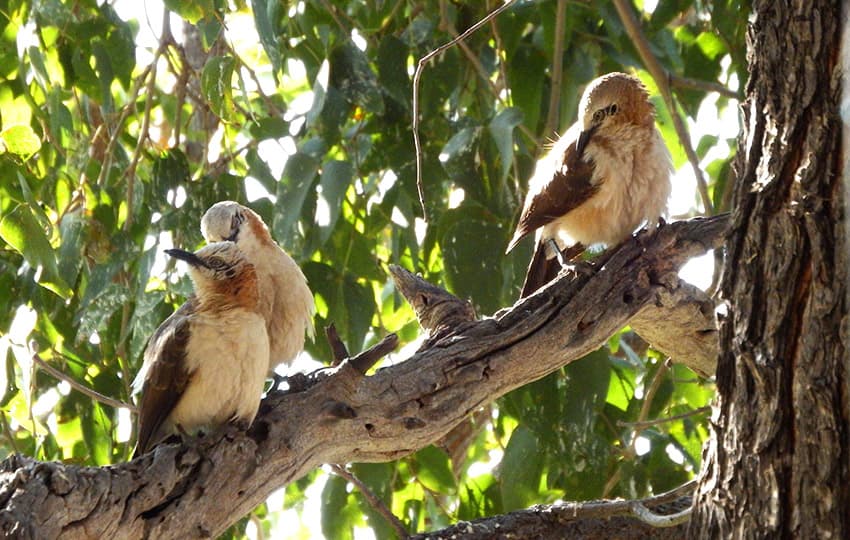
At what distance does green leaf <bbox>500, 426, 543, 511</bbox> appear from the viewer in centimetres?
414

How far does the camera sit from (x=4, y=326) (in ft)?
14.3

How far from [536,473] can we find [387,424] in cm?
119

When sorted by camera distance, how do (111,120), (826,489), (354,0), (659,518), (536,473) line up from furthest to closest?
(354,0) < (111,120) < (536,473) < (659,518) < (826,489)

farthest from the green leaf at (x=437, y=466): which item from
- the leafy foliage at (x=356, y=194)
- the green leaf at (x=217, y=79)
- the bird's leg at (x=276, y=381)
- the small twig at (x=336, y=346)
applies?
the green leaf at (x=217, y=79)

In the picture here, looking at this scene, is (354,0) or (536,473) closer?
(536,473)

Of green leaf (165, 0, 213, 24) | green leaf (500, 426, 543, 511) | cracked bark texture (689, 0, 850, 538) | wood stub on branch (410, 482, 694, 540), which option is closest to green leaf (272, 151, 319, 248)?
green leaf (165, 0, 213, 24)

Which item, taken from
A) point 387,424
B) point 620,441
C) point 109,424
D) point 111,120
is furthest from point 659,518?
point 111,120

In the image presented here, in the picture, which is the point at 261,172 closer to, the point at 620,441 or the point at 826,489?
the point at 620,441

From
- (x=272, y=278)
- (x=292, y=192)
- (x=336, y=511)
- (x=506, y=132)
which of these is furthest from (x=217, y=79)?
(x=336, y=511)

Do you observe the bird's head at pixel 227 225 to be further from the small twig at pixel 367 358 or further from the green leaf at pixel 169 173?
the small twig at pixel 367 358

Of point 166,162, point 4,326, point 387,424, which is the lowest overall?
point 387,424

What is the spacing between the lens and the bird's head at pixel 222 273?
11.8ft

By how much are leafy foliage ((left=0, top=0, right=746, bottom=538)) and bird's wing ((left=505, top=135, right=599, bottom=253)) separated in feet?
0.50

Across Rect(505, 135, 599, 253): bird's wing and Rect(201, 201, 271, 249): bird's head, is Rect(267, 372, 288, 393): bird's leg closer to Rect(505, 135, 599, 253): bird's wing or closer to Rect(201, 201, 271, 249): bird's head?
Rect(201, 201, 271, 249): bird's head
